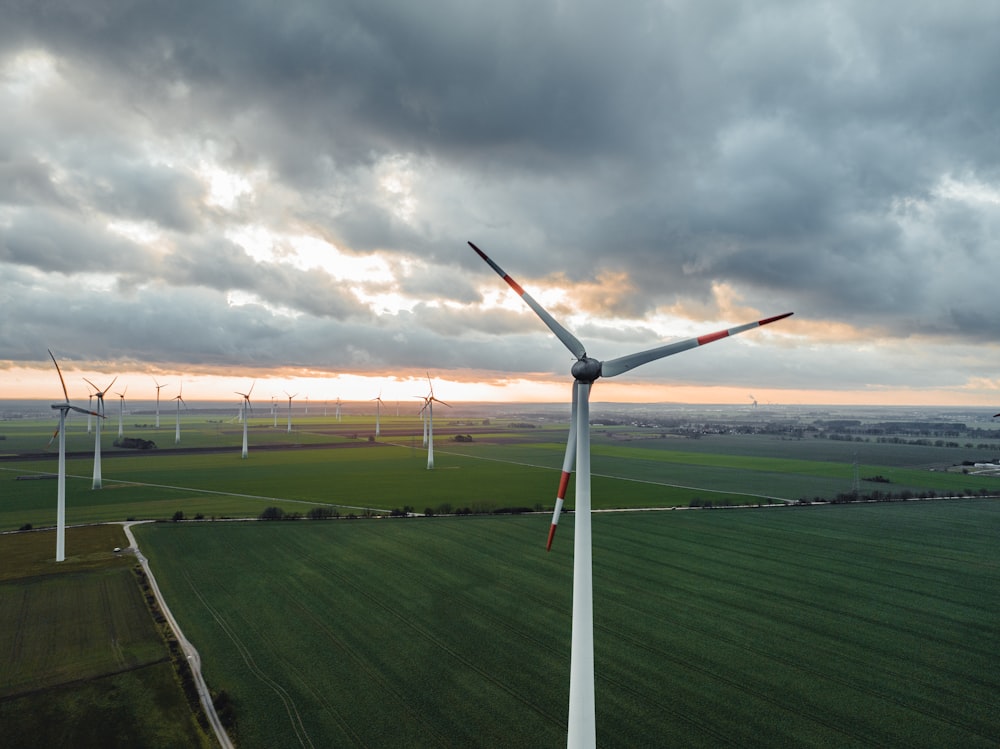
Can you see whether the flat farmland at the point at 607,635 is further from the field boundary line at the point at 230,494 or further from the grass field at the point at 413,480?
the grass field at the point at 413,480

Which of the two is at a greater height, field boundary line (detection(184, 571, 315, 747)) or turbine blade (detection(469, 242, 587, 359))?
turbine blade (detection(469, 242, 587, 359))

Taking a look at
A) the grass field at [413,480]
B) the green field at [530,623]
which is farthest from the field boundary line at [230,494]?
the green field at [530,623]

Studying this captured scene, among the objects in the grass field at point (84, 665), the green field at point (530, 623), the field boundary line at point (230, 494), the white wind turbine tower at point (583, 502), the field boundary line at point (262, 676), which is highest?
the white wind turbine tower at point (583, 502)

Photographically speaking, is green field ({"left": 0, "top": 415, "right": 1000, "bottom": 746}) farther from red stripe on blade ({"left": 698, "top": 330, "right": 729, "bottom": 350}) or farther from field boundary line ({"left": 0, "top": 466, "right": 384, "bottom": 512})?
red stripe on blade ({"left": 698, "top": 330, "right": 729, "bottom": 350})

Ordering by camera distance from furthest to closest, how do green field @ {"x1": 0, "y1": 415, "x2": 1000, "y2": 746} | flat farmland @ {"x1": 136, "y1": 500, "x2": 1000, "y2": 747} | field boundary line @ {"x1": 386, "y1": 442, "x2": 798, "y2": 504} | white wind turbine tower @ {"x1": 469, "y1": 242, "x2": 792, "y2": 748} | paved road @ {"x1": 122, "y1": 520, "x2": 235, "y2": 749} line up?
field boundary line @ {"x1": 386, "y1": 442, "x2": 798, "y2": 504} < green field @ {"x1": 0, "y1": 415, "x2": 1000, "y2": 746} < flat farmland @ {"x1": 136, "y1": 500, "x2": 1000, "y2": 747} < paved road @ {"x1": 122, "y1": 520, "x2": 235, "y2": 749} < white wind turbine tower @ {"x1": 469, "y1": 242, "x2": 792, "y2": 748}

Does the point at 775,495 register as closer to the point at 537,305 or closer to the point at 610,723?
the point at 610,723

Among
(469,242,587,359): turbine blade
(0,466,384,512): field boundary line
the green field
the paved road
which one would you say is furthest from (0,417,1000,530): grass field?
(469,242,587,359): turbine blade
